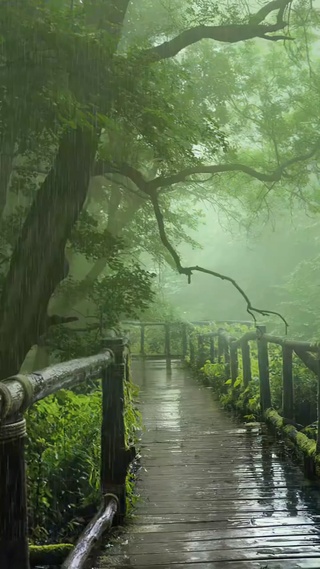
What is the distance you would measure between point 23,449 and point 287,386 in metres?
5.45

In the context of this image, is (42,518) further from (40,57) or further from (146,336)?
(146,336)

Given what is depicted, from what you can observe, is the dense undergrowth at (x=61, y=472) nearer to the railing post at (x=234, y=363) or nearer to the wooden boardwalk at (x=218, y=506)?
the wooden boardwalk at (x=218, y=506)

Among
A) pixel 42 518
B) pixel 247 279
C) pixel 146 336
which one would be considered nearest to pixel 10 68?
pixel 42 518

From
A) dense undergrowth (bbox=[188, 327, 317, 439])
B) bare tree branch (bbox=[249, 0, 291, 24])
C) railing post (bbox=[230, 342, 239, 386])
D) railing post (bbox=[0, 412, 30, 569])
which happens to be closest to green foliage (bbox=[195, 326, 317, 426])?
dense undergrowth (bbox=[188, 327, 317, 439])

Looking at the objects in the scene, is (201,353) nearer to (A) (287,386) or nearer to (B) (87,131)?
(A) (287,386)

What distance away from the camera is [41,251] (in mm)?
7875

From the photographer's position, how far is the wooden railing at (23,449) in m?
2.02

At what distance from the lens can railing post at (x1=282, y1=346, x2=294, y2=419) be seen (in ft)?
23.0

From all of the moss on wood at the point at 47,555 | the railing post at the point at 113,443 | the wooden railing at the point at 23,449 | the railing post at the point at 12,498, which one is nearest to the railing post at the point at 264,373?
the wooden railing at the point at 23,449

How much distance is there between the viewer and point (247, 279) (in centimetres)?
4922

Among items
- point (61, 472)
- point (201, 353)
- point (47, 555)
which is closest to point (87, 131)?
point (61, 472)

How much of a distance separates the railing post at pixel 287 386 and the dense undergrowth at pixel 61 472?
7.26 ft

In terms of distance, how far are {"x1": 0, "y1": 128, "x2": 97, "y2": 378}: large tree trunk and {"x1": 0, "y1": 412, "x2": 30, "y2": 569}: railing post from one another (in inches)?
232

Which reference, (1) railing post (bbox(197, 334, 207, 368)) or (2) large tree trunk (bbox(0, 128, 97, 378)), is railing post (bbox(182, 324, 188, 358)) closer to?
(1) railing post (bbox(197, 334, 207, 368))
